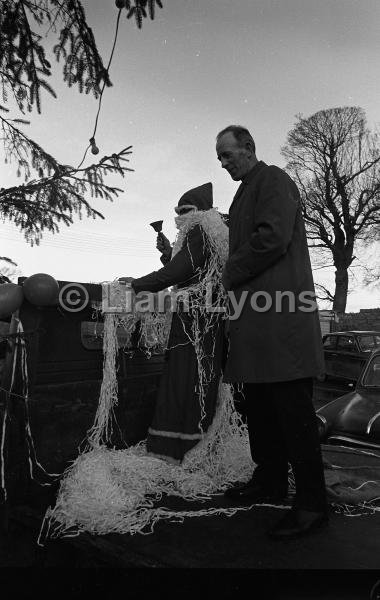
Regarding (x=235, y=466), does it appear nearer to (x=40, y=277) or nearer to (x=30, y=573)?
(x=30, y=573)

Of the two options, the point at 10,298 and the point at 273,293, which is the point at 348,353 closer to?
the point at 273,293

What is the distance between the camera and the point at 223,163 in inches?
99.3

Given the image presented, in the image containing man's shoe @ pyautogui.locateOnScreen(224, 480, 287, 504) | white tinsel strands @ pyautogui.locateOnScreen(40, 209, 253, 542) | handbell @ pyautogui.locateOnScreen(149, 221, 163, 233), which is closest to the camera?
white tinsel strands @ pyautogui.locateOnScreen(40, 209, 253, 542)

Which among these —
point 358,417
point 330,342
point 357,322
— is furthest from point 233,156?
point 357,322

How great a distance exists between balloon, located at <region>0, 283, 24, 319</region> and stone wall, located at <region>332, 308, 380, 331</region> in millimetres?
25142

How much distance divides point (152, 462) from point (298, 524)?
0.95 m

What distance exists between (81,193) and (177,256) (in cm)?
419

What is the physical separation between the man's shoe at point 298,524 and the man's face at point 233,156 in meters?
1.60

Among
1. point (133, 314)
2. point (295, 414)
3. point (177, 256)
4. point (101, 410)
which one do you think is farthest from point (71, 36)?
point (295, 414)

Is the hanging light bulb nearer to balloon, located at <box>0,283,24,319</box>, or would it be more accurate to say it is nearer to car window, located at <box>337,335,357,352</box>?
balloon, located at <box>0,283,24,319</box>

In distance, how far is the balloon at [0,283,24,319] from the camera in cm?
216

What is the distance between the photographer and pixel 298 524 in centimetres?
191

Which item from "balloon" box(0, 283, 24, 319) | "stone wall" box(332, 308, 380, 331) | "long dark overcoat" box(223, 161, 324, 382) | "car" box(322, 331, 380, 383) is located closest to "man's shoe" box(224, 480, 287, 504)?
"long dark overcoat" box(223, 161, 324, 382)

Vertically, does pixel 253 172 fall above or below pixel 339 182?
below
